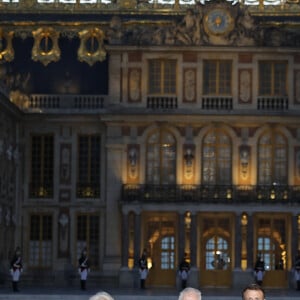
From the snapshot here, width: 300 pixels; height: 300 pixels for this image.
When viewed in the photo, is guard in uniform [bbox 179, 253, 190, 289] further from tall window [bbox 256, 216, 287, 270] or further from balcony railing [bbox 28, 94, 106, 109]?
balcony railing [bbox 28, 94, 106, 109]

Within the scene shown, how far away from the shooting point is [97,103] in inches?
1769

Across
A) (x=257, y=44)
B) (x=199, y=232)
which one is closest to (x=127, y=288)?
(x=199, y=232)

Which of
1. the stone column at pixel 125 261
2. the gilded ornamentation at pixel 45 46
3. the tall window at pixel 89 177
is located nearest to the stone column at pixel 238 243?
the stone column at pixel 125 261

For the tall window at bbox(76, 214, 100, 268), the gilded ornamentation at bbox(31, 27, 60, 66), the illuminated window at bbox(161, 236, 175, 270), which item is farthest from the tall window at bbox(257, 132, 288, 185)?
the gilded ornamentation at bbox(31, 27, 60, 66)

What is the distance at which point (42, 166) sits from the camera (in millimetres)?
44906

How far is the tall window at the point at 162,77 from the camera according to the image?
145 ft

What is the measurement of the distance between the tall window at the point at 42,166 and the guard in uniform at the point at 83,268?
4046 millimetres

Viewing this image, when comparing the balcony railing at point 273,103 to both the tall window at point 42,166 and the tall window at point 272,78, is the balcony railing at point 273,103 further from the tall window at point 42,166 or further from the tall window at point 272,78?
the tall window at point 42,166

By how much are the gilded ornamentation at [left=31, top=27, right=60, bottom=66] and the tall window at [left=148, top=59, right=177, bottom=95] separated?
4288 millimetres

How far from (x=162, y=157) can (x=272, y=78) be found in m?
5.44

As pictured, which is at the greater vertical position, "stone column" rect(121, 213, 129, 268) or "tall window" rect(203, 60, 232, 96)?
"tall window" rect(203, 60, 232, 96)

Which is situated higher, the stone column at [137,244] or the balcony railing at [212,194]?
the balcony railing at [212,194]

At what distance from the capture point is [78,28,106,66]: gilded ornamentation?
150ft

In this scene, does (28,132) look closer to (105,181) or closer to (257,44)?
(105,181)
